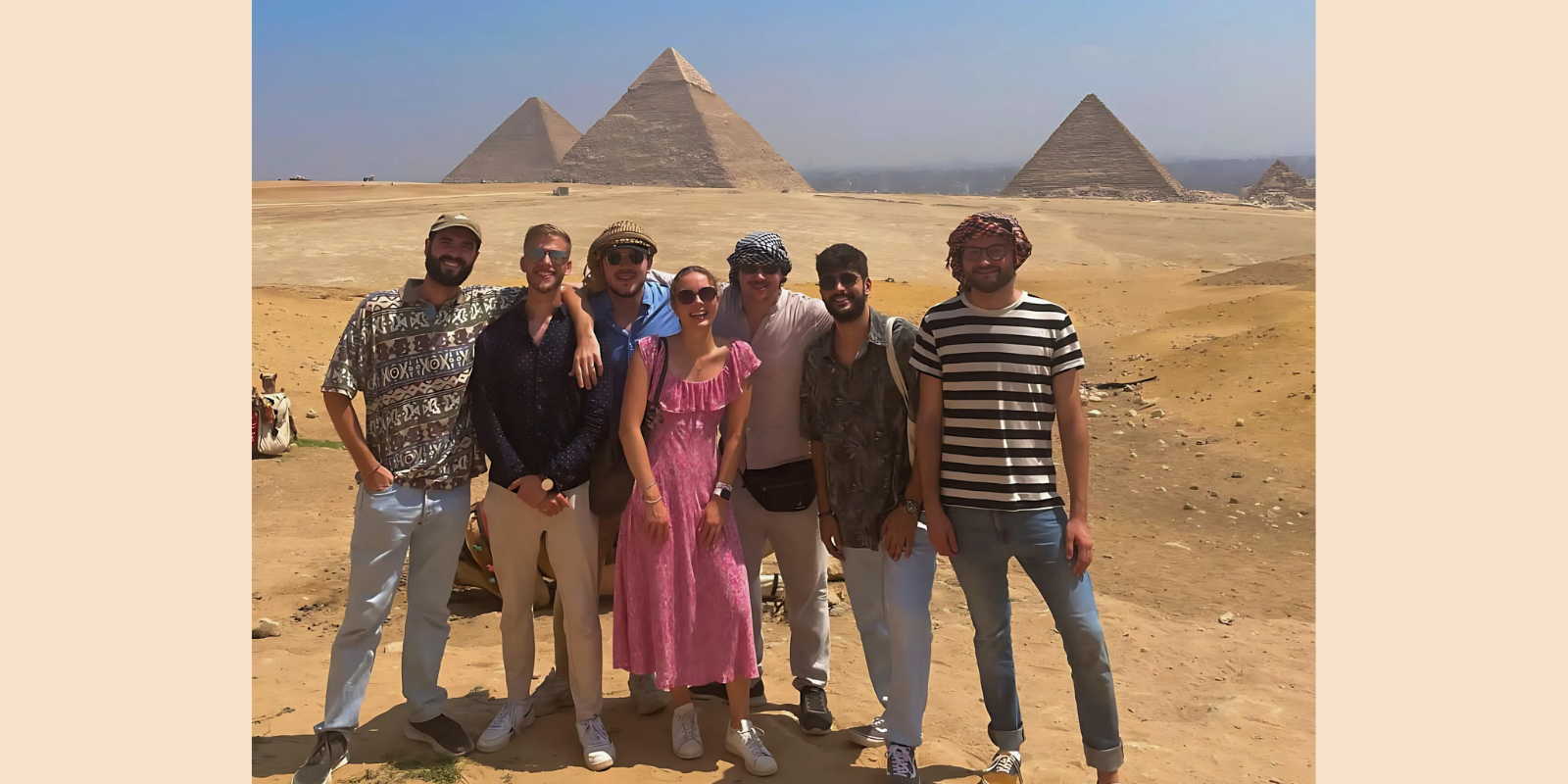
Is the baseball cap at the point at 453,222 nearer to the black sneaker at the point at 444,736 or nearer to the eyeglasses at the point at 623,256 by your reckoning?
the eyeglasses at the point at 623,256

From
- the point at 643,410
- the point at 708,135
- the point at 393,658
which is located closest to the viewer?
the point at 643,410

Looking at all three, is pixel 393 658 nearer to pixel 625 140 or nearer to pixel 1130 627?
pixel 1130 627

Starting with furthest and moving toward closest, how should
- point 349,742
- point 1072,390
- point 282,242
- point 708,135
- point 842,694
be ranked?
point 708,135 → point 282,242 → point 842,694 → point 349,742 → point 1072,390

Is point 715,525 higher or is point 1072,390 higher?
point 1072,390

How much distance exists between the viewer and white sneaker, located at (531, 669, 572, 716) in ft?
13.1

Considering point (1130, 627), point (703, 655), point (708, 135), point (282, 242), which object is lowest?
point (1130, 627)

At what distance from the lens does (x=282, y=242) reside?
29422 mm

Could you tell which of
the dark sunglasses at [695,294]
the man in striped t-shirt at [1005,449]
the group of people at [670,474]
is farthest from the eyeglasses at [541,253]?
the man in striped t-shirt at [1005,449]

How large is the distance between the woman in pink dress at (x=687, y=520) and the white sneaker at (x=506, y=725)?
51cm

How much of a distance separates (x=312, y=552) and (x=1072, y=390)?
5.02m

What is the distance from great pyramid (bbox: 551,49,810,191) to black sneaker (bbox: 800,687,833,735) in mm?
107282

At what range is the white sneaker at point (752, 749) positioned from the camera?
353 cm

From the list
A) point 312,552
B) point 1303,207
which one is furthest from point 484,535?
point 1303,207

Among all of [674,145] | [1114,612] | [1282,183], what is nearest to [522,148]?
[674,145]
